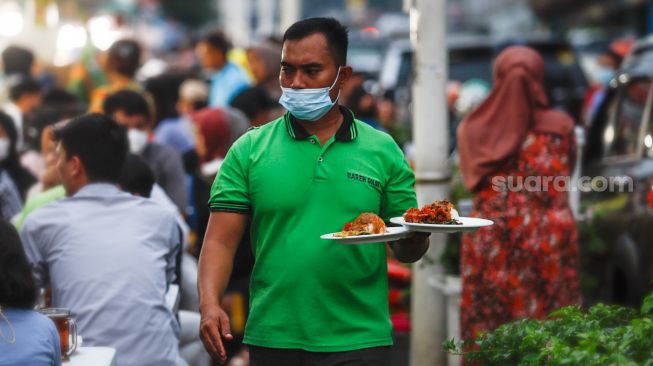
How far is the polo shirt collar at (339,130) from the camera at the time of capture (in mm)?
4770

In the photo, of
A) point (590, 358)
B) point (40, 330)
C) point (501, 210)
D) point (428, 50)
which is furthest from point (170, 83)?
point (590, 358)

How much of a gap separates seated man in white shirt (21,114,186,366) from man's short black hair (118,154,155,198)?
1149 mm

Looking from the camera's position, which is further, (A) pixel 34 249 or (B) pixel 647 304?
(A) pixel 34 249

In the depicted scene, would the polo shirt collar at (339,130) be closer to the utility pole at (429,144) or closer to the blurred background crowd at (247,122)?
the blurred background crowd at (247,122)

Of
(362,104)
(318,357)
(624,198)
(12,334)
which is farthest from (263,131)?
(362,104)

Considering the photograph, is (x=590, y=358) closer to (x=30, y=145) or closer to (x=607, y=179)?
(x=607, y=179)

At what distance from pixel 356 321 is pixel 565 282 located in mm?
3445

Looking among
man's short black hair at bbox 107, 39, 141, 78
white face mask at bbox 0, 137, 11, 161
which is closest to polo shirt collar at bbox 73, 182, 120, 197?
white face mask at bbox 0, 137, 11, 161

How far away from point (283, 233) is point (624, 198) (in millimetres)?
4631

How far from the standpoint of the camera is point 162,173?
30.9ft

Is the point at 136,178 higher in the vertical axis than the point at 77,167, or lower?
lower

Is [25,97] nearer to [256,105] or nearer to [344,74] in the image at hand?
[256,105]

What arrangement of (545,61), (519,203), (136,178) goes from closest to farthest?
(136,178), (519,203), (545,61)

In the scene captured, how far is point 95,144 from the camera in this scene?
5.97 metres
